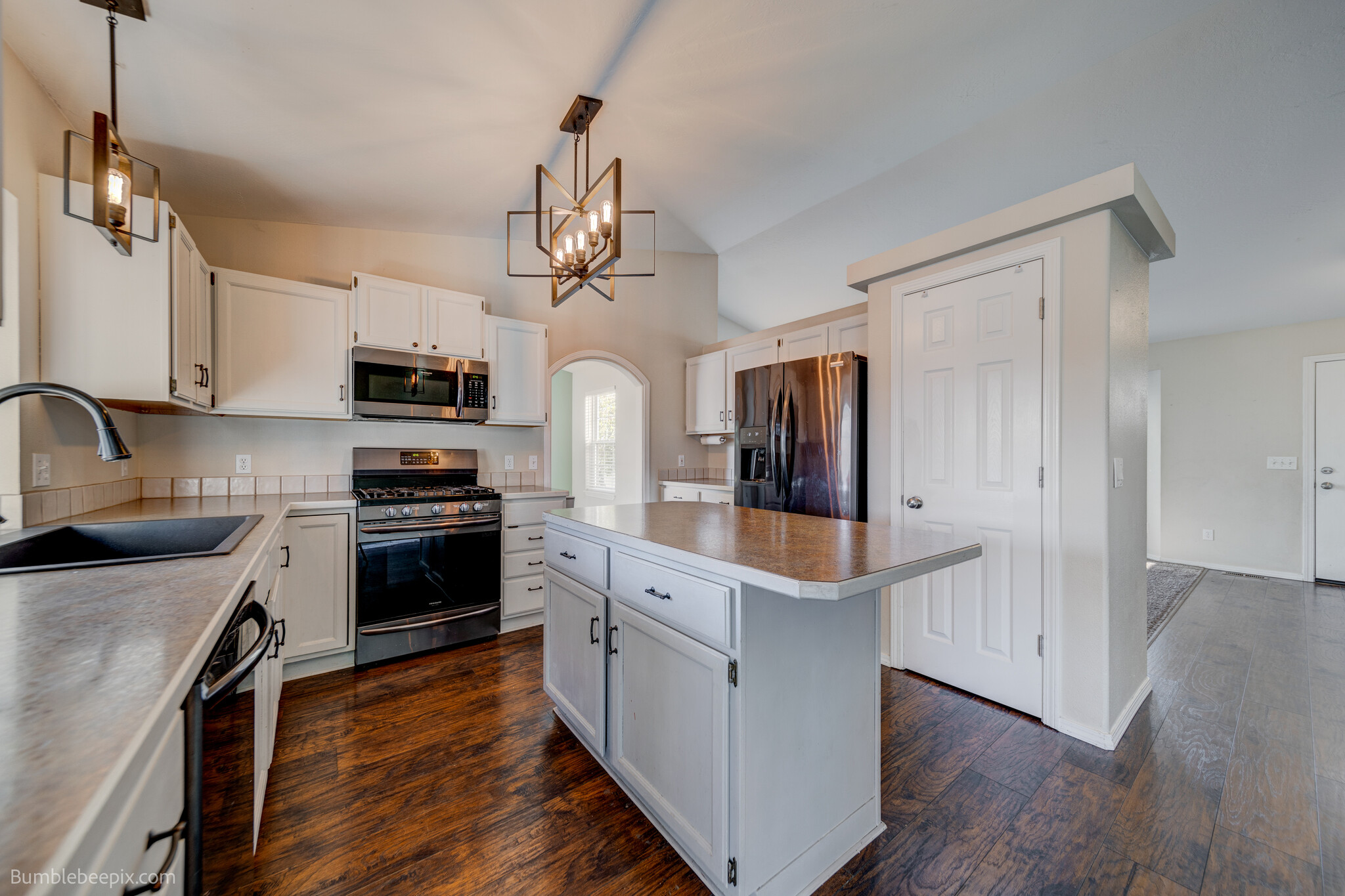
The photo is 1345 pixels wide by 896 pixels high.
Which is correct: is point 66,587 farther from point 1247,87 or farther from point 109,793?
point 1247,87

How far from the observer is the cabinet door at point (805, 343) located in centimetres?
356

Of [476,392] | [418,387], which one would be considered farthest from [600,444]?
[418,387]

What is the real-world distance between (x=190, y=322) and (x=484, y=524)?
66.0 inches

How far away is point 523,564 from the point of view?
3283 millimetres

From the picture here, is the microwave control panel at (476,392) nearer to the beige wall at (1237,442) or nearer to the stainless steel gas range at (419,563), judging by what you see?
the stainless steel gas range at (419,563)

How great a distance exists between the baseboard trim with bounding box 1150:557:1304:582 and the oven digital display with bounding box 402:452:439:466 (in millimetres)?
7083

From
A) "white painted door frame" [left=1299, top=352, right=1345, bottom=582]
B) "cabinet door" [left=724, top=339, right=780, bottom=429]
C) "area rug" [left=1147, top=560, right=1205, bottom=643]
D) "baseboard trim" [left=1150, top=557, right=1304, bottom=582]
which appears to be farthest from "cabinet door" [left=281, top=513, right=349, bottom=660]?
"white painted door frame" [left=1299, top=352, right=1345, bottom=582]

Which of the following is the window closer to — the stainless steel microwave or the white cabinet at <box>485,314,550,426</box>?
the white cabinet at <box>485,314,550,426</box>

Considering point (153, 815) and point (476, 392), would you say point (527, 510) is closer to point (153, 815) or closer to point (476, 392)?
point (476, 392)

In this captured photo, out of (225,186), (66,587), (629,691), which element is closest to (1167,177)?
(629,691)

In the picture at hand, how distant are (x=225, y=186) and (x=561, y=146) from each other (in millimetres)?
1833

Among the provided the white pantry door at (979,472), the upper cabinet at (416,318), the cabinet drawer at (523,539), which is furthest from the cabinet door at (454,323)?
the white pantry door at (979,472)

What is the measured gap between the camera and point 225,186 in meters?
2.71

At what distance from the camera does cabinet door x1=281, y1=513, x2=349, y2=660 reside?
8.49 ft
